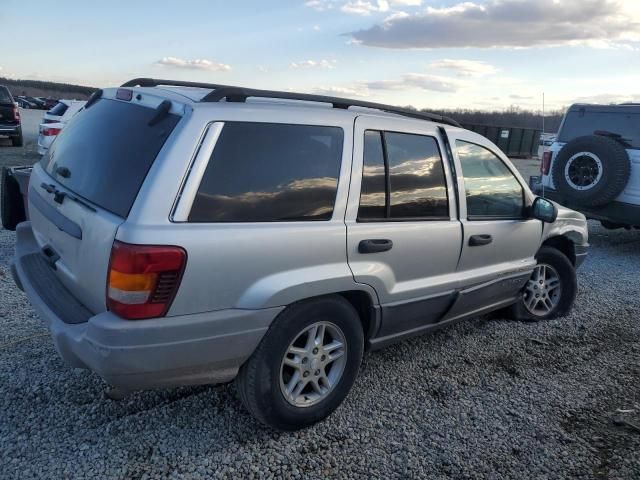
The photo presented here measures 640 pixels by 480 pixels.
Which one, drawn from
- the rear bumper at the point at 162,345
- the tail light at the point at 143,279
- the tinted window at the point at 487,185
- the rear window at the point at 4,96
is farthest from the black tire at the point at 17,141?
the tail light at the point at 143,279

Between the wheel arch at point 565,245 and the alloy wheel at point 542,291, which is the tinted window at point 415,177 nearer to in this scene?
the alloy wheel at point 542,291

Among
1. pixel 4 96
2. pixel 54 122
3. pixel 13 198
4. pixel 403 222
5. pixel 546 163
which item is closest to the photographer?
pixel 403 222

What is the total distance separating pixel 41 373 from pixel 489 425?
2.69 metres

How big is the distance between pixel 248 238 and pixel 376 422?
1.35 m

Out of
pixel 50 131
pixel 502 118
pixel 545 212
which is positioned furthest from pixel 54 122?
pixel 502 118

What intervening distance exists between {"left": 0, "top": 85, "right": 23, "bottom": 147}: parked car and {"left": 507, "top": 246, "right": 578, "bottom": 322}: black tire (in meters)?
15.9

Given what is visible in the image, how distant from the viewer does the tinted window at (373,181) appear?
3.07 meters

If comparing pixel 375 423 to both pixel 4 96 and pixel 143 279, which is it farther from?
pixel 4 96

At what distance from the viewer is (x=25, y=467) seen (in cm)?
253

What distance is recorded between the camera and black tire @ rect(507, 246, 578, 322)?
4680 millimetres

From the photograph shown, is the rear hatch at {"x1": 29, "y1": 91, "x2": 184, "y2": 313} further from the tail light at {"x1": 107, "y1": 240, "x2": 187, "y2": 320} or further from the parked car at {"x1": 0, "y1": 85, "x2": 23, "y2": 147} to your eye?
the parked car at {"x1": 0, "y1": 85, "x2": 23, "y2": 147}

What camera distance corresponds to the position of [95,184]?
8.95 ft

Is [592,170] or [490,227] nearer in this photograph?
[490,227]

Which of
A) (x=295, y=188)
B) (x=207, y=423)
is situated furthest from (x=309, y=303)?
(x=207, y=423)
